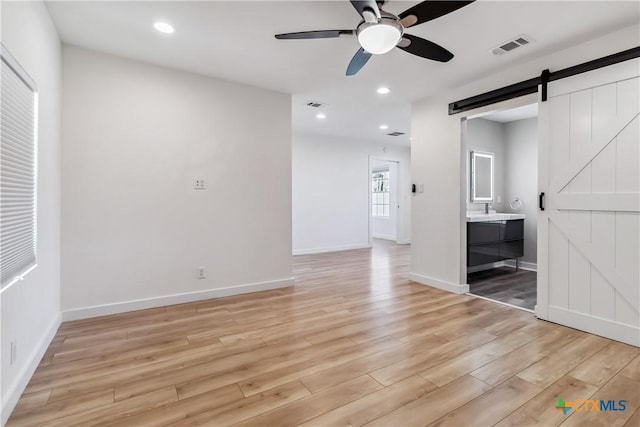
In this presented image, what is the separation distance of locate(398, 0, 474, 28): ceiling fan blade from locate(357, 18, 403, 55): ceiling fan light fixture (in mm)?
63

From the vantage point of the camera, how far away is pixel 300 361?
215 centimetres

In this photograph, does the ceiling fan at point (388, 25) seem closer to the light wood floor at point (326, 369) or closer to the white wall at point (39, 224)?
the white wall at point (39, 224)

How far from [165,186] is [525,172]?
217 inches

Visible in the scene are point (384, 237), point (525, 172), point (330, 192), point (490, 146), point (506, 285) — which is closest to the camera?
point (506, 285)

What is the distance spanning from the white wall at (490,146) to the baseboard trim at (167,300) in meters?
3.55

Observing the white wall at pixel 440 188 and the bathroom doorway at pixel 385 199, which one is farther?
the bathroom doorway at pixel 385 199

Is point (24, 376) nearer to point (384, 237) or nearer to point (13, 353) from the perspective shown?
point (13, 353)

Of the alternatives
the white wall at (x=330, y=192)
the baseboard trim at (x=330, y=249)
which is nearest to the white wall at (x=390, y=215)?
the white wall at (x=330, y=192)

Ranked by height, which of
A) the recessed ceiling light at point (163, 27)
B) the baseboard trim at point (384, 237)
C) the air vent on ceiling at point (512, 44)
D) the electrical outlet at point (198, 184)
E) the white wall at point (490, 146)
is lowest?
the baseboard trim at point (384, 237)

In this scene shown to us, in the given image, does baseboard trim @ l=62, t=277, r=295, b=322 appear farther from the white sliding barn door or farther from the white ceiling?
the white sliding barn door

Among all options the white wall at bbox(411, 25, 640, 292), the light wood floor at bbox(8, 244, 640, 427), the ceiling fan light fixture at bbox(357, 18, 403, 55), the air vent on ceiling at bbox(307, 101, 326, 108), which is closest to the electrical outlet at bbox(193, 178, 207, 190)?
the light wood floor at bbox(8, 244, 640, 427)

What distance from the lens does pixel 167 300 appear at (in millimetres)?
3311

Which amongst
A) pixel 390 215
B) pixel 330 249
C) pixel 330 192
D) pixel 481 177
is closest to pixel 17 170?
pixel 330 192

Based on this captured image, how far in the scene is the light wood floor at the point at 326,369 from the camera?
5.29 ft
